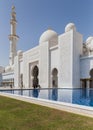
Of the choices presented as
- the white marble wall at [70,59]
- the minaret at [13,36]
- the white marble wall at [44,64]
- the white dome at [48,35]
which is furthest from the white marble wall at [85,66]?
the minaret at [13,36]

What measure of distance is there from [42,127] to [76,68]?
12.6 metres

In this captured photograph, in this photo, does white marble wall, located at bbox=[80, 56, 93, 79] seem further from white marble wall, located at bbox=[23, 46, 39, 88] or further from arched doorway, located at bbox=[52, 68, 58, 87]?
white marble wall, located at bbox=[23, 46, 39, 88]

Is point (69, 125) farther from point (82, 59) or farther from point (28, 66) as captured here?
point (28, 66)

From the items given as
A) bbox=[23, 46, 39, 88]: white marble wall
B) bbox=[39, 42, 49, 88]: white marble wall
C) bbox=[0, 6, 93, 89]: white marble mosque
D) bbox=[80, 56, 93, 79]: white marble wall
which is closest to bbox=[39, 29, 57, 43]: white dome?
bbox=[0, 6, 93, 89]: white marble mosque

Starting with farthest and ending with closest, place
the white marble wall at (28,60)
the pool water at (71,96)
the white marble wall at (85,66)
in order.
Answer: the white marble wall at (28,60)
the white marble wall at (85,66)
the pool water at (71,96)

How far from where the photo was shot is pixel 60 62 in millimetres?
16562

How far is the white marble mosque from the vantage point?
1503 centimetres

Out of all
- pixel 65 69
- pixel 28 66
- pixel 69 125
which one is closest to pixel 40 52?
pixel 28 66

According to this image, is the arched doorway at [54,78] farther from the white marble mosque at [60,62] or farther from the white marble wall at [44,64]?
the white marble wall at [44,64]

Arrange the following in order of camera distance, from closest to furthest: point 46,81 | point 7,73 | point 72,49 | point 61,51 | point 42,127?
point 42,127 < point 72,49 < point 61,51 < point 46,81 < point 7,73

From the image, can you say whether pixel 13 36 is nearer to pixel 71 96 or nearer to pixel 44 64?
pixel 44 64

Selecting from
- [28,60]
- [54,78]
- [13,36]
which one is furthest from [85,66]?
[13,36]

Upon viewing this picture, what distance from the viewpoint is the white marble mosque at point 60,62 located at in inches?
592

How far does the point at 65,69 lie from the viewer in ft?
51.9
